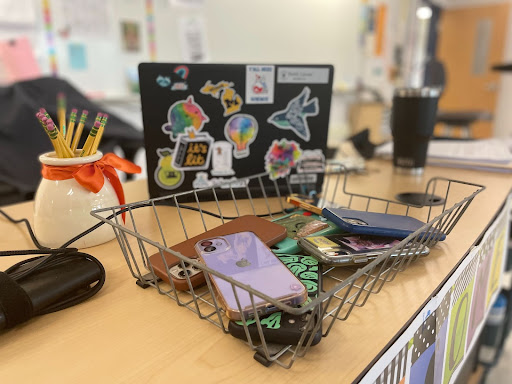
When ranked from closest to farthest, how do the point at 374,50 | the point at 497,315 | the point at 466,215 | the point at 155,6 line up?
1. the point at 466,215
2. the point at 497,315
3. the point at 155,6
4. the point at 374,50

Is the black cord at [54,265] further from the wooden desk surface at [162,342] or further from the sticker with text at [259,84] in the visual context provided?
the sticker with text at [259,84]

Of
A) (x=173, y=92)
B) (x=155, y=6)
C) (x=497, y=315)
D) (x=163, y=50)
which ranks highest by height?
(x=155, y=6)

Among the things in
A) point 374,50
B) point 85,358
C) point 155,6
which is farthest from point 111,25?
point 374,50

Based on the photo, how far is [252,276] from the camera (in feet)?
1.33

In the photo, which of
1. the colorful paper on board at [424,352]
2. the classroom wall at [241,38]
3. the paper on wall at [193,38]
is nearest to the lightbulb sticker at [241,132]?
the colorful paper on board at [424,352]

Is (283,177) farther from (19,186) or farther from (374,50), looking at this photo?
(374,50)

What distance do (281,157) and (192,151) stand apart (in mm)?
188

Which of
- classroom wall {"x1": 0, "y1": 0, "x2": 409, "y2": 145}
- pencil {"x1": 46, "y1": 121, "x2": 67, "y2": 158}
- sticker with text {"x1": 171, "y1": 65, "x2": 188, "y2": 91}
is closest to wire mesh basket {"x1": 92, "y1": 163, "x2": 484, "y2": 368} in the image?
pencil {"x1": 46, "y1": 121, "x2": 67, "y2": 158}

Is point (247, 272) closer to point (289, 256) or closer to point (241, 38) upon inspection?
point (289, 256)

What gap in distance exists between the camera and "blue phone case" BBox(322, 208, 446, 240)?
1.66 feet

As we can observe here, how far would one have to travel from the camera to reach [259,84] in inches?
30.5

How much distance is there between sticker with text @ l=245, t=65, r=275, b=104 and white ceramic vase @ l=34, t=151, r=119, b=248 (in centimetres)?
33

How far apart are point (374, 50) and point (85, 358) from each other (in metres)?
4.08

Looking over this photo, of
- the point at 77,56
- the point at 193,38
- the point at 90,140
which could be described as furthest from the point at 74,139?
the point at 193,38
